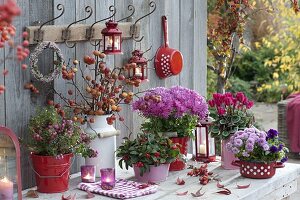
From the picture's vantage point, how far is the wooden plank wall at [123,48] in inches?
109

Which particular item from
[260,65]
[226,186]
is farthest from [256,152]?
[260,65]

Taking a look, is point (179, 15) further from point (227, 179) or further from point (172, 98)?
point (227, 179)

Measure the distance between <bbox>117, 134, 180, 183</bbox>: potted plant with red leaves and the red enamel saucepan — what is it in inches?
30.8

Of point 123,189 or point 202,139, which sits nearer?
point 123,189

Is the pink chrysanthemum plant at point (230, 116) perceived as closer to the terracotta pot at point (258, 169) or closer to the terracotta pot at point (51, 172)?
the terracotta pot at point (258, 169)

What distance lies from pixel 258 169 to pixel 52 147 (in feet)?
3.12

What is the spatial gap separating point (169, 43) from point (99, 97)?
Result: 3.02 feet

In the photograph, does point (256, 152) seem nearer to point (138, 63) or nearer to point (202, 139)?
point (202, 139)

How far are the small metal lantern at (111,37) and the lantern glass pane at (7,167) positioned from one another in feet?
2.71

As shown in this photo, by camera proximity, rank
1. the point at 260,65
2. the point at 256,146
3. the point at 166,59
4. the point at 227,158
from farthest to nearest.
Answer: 1. the point at 260,65
2. the point at 166,59
3. the point at 227,158
4. the point at 256,146

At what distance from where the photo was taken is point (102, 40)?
3156 millimetres

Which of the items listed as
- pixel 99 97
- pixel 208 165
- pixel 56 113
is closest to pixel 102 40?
pixel 99 97

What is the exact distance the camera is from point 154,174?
2908 mm

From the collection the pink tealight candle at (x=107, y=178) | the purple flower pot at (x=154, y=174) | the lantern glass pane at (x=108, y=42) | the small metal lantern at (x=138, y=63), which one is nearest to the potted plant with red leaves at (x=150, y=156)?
the purple flower pot at (x=154, y=174)
